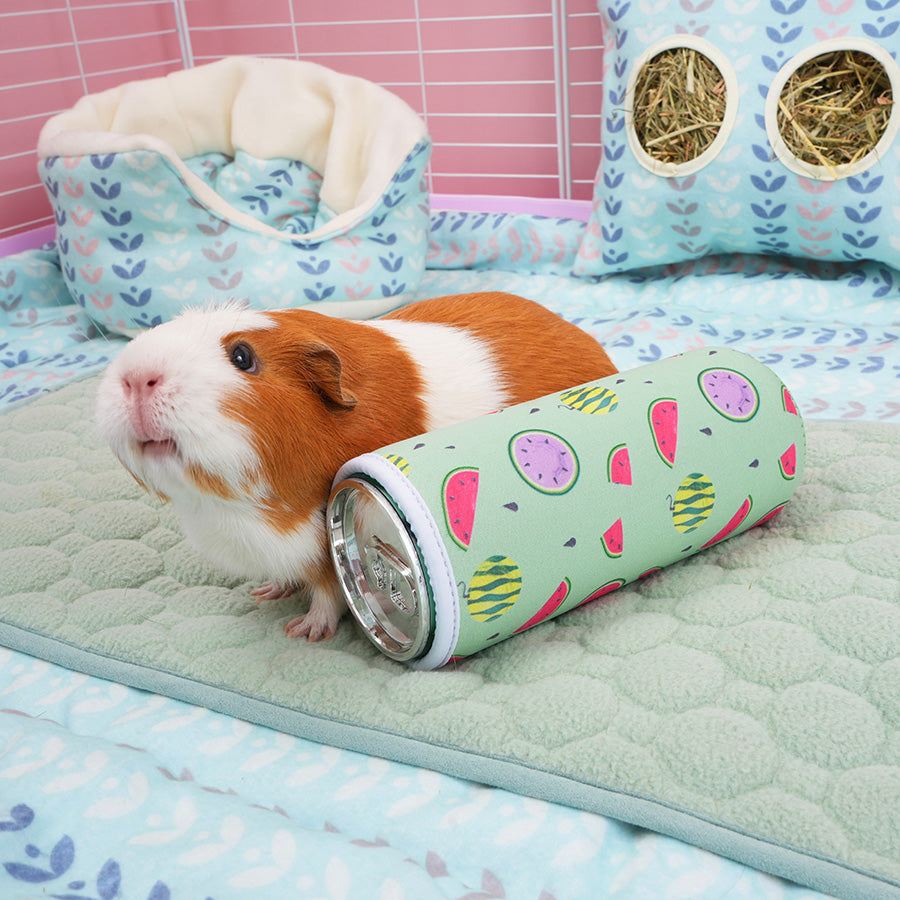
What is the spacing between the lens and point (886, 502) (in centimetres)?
113

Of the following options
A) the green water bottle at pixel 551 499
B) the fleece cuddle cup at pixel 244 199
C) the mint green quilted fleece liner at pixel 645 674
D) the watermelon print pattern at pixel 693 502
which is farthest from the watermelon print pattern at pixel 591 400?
the fleece cuddle cup at pixel 244 199

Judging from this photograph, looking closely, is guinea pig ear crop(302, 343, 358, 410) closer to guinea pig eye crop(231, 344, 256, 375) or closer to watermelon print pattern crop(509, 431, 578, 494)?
guinea pig eye crop(231, 344, 256, 375)

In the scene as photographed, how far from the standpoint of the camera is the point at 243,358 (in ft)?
2.85

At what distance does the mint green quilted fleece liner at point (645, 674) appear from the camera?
0.74m

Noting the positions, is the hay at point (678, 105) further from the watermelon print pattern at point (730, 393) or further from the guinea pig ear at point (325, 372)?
the guinea pig ear at point (325, 372)

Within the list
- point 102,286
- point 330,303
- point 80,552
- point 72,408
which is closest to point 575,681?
point 80,552

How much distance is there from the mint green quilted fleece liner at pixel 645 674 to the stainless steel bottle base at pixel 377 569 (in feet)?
0.12

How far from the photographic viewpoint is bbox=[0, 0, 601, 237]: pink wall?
2328mm

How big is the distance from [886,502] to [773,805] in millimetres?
527

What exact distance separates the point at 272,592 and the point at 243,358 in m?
0.32

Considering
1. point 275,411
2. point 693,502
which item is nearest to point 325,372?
point 275,411

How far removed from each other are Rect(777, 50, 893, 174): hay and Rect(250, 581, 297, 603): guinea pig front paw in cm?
128

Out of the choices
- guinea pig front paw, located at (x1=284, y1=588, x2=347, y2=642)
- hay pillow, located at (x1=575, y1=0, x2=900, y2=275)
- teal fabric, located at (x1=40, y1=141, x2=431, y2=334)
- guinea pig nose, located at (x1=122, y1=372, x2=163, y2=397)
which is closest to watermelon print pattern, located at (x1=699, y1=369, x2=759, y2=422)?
guinea pig front paw, located at (x1=284, y1=588, x2=347, y2=642)

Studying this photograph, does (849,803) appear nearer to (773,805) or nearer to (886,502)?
(773,805)
